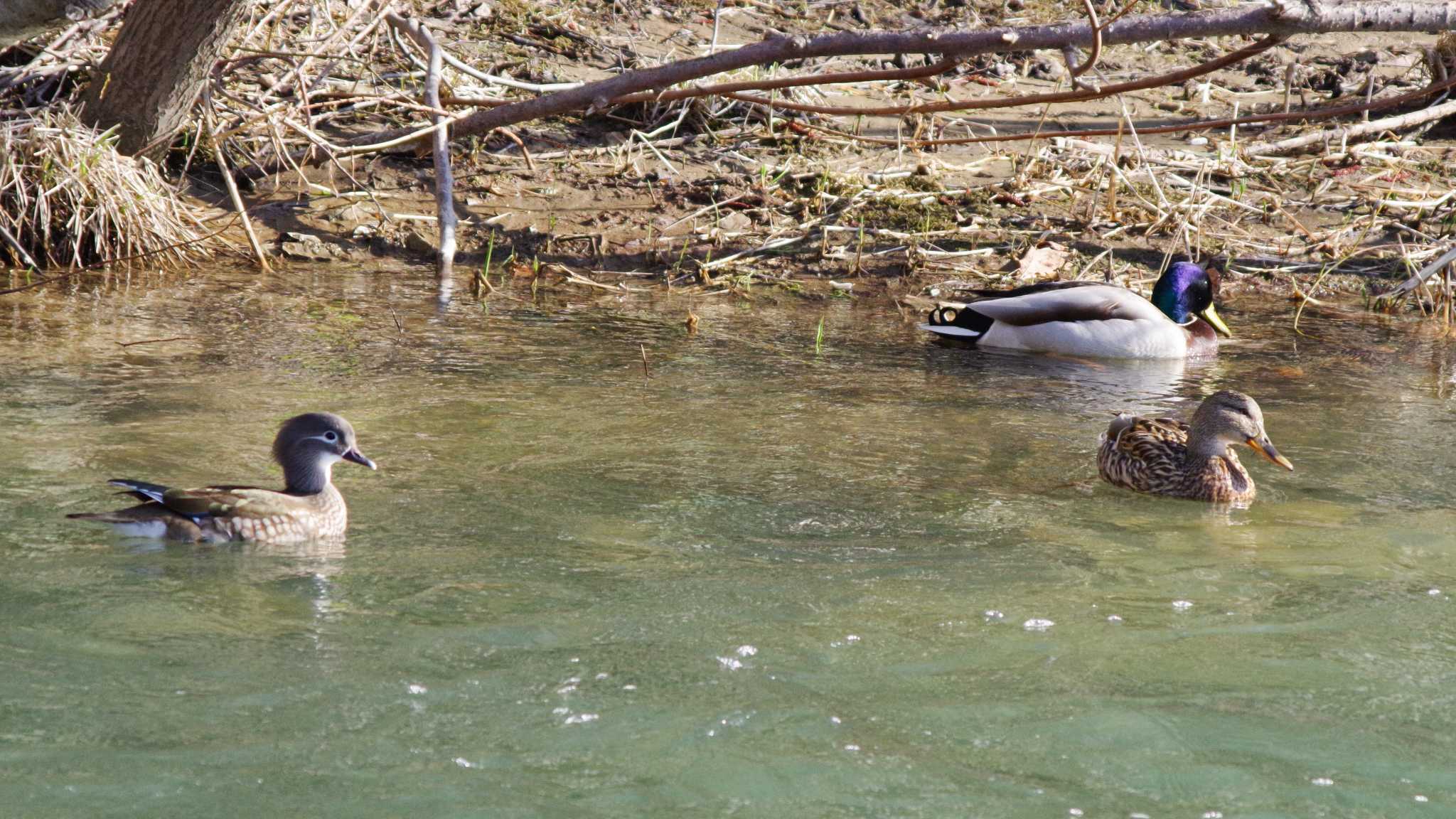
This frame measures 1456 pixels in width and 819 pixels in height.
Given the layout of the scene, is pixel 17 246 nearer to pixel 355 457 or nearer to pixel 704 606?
pixel 355 457

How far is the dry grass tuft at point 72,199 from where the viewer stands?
9883 mm

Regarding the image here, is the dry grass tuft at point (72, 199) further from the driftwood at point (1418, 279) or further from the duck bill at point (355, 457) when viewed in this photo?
the driftwood at point (1418, 279)

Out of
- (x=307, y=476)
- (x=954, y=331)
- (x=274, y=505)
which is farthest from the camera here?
(x=954, y=331)

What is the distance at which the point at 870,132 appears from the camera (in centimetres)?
1308

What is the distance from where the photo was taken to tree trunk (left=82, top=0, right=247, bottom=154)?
9602 millimetres

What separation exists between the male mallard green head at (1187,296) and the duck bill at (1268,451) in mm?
3536

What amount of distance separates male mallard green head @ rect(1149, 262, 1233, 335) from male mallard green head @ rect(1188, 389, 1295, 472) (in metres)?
3.46

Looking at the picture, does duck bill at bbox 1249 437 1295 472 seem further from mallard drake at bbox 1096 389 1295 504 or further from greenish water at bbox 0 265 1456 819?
greenish water at bbox 0 265 1456 819

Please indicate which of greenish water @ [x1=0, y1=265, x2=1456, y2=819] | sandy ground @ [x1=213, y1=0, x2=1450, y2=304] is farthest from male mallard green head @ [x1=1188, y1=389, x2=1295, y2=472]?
sandy ground @ [x1=213, y1=0, x2=1450, y2=304]

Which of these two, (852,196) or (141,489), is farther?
(852,196)

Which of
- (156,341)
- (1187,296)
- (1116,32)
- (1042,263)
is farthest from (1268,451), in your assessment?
(156,341)

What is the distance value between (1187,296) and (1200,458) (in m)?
3.66

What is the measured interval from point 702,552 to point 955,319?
478 cm

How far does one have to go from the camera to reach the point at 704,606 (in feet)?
15.8
